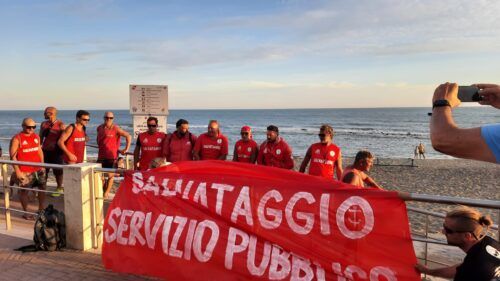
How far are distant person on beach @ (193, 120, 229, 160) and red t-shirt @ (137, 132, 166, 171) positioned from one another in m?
0.84

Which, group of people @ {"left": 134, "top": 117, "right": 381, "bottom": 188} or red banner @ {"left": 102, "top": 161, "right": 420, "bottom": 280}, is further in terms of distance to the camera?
group of people @ {"left": 134, "top": 117, "right": 381, "bottom": 188}

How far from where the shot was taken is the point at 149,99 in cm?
1000

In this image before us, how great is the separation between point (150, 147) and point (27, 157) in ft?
7.33

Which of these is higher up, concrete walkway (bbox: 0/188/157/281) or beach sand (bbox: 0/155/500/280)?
concrete walkway (bbox: 0/188/157/281)

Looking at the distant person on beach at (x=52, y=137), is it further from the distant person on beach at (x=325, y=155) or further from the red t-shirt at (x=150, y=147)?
the distant person on beach at (x=325, y=155)

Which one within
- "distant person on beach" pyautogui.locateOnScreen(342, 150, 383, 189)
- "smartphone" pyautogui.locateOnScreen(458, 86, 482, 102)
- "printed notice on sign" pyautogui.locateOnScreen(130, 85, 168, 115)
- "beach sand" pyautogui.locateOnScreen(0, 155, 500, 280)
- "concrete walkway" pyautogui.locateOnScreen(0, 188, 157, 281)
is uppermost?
"printed notice on sign" pyautogui.locateOnScreen(130, 85, 168, 115)

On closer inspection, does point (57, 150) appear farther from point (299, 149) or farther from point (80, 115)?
point (299, 149)

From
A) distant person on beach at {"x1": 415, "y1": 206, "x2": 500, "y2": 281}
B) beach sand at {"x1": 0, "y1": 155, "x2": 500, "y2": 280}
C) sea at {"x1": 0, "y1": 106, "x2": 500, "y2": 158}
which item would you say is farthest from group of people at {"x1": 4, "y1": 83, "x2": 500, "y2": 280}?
beach sand at {"x1": 0, "y1": 155, "x2": 500, "y2": 280}

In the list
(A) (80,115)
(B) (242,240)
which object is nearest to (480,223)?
(B) (242,240)

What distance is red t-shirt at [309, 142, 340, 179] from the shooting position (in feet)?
→ 24.1

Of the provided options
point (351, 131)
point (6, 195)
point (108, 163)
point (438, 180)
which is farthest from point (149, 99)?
point (351, 131)

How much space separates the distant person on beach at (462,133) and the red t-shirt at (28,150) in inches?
297

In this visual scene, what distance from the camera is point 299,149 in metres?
41.7

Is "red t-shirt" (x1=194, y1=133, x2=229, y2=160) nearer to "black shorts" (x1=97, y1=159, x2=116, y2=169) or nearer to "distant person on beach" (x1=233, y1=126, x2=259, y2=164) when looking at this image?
"distant person on beach" (x1=233, y1=126, x2=259, y2=164)
